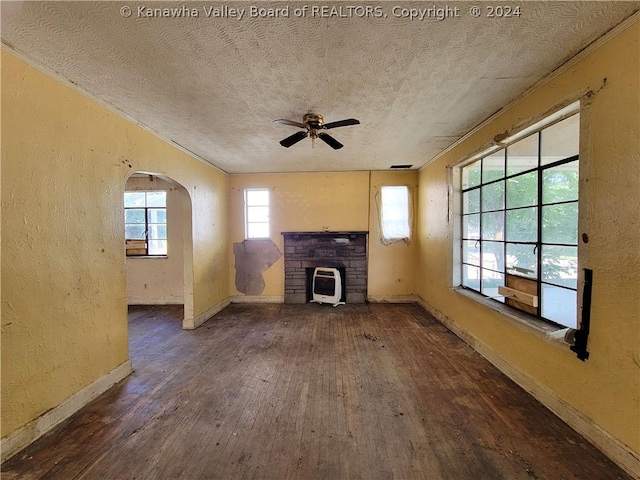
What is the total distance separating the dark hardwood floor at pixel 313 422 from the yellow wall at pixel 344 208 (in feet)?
6.51

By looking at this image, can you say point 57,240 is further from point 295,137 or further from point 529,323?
point 529,323

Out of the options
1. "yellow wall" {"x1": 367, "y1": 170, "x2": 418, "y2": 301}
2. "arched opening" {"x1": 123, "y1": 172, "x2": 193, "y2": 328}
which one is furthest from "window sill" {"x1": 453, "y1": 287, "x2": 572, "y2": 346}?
"arched opening" {"x1": 123, "y1": 172, "x2": 193, "y2": 328}

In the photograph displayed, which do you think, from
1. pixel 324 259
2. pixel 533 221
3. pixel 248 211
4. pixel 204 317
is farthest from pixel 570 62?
pixel 204 317

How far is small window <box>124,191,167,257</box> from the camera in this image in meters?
4.86

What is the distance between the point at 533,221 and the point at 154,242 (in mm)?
5572

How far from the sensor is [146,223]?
488 cm

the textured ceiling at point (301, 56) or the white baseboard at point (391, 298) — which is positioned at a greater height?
the textured ceiling at point (301, 56)

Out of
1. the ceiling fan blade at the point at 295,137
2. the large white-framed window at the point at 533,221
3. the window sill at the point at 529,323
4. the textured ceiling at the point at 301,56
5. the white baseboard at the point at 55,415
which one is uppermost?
the textured ceiling at the point at 301,56

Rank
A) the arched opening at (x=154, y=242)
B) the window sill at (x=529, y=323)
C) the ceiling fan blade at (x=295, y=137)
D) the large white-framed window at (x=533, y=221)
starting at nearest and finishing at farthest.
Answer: the window sill at (x=529, y=323)
the large white-framed window at (x=533, y=221)
the ceiling fan blade at (x=295, y=137)
the arched opening at (x=154, y=242)

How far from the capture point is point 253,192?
5.11m

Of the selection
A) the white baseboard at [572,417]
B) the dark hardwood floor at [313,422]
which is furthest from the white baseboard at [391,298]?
the white baseboard at [572,417]

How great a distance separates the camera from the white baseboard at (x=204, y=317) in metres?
3.68

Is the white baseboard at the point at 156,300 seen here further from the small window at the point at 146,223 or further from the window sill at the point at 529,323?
the window sill at the point at 529,323

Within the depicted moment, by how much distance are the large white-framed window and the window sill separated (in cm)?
6
